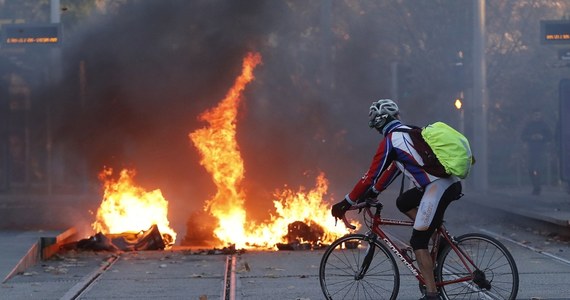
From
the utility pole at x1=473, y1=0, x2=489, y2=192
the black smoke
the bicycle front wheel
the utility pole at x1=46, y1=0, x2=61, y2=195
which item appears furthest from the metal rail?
the utility pole at x1=473, y1=0, x2=489, y2=192

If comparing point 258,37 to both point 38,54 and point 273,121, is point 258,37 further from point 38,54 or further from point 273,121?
point 38,54

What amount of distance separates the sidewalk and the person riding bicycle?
7.50m

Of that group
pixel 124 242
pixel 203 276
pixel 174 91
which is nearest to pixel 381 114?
pixel 203 276

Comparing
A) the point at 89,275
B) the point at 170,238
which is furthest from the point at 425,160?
the point at 170,238

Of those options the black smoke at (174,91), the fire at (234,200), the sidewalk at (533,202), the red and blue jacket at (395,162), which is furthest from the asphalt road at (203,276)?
the black smoke at (174,91)

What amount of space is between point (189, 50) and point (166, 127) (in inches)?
49.0

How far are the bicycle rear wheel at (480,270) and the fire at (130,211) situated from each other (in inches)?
305

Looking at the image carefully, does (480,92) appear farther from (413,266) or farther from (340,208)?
(340,208)

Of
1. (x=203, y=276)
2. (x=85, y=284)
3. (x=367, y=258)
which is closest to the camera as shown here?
(x=367, y=258)

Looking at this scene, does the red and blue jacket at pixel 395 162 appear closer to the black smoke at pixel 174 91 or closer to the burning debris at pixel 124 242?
the burning debris at pixel 124 242

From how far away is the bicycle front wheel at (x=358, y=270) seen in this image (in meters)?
8.12

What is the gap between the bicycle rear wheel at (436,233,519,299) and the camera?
7.92 meters

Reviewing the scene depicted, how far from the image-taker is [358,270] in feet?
27.3

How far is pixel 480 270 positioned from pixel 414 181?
0.78 metres
